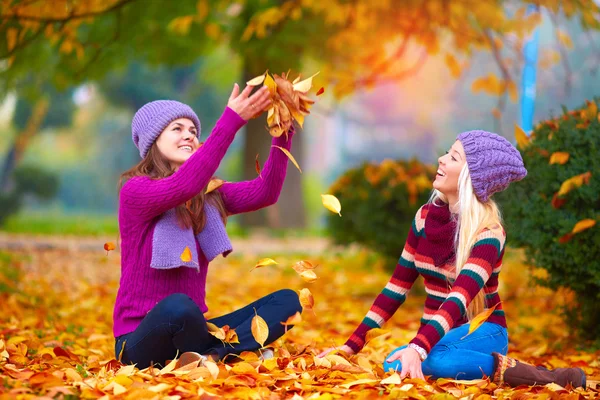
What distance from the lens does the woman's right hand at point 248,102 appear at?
3.15 metres

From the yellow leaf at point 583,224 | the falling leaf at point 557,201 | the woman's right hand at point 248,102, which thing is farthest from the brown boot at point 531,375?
the woman's right hand at point 248,102

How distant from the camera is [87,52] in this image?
9453mm

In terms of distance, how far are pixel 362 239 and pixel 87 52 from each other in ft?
15.3

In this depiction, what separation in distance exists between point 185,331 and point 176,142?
0.86 meters

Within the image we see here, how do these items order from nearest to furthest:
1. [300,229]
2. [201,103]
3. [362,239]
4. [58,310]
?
1. [58,310]
2. [362,239]
3. [300,229]
4. [201,103]

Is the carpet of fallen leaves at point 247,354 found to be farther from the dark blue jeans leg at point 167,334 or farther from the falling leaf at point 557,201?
the falling leaf at point 557,201

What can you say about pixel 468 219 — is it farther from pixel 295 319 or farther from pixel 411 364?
pixel 295 319

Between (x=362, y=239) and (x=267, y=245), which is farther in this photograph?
(x=267, y=245)

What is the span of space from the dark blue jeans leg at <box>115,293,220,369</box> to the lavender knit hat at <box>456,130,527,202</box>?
1.31 meters

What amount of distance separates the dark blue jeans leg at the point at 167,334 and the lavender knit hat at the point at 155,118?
76cm

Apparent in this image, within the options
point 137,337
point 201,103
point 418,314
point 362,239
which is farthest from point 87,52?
point 201,103

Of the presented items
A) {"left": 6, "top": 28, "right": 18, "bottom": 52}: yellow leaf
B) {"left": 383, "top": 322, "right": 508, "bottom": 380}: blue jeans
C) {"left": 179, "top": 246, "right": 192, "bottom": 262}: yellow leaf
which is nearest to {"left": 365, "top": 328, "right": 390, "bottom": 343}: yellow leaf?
{"left": 383, "top": 322, "right": 508, "bottom": 380}: blue jeans

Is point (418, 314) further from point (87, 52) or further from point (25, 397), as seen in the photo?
point (87, 52)

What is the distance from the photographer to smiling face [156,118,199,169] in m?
3.38
